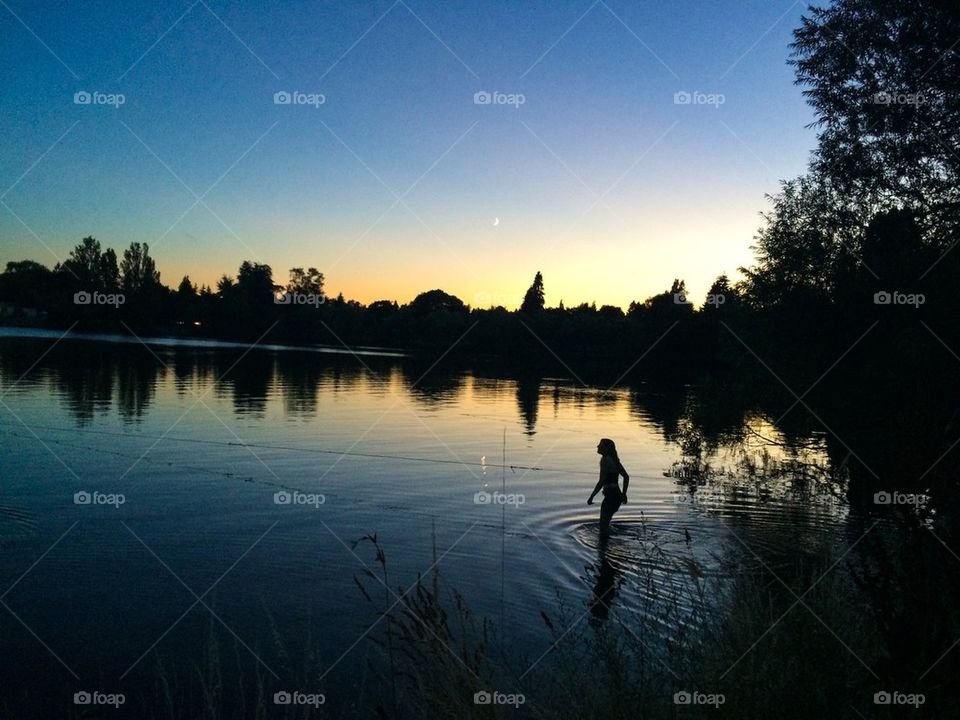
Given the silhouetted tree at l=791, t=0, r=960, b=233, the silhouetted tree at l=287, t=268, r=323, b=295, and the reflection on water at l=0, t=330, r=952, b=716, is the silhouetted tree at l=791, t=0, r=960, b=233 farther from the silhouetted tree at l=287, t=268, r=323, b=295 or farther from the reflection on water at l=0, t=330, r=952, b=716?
the silhouetted tree at l=287, t=268, r=323, b=295

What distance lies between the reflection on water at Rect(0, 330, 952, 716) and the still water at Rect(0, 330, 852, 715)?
0.22 feet

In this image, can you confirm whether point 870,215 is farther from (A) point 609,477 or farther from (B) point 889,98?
(A) point 609,477

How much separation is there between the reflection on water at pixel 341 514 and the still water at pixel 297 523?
7 centimetres

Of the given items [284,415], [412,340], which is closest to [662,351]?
[412,340]

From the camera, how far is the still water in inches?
413

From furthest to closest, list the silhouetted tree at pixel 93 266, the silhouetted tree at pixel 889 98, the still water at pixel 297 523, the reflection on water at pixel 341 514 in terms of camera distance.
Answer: the silhouetted tree at pixel 93 266, the silhouetted tree at pixel 889 98, the reflection on water at pixel 341 514, the still water at pixel 297 523

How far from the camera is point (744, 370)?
1978 cm

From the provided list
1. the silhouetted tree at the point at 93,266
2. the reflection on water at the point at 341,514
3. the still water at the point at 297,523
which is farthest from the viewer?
the silhouetted tree at the point at 93,266

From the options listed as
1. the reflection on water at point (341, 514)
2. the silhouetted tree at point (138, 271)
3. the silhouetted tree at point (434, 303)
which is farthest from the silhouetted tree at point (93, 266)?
the reflection on water at point (341, 514)

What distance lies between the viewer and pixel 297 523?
17453mm

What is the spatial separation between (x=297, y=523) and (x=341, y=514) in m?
1.40

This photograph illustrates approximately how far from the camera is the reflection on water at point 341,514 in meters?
11.4

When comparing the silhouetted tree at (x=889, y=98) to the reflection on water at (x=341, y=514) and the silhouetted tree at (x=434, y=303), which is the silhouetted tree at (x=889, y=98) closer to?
the reflection on water at (x=341, y=514)

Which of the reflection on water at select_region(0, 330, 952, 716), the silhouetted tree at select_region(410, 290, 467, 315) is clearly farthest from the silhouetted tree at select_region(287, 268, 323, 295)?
the reflection on water at select_region(0, 330, 952, 716)
